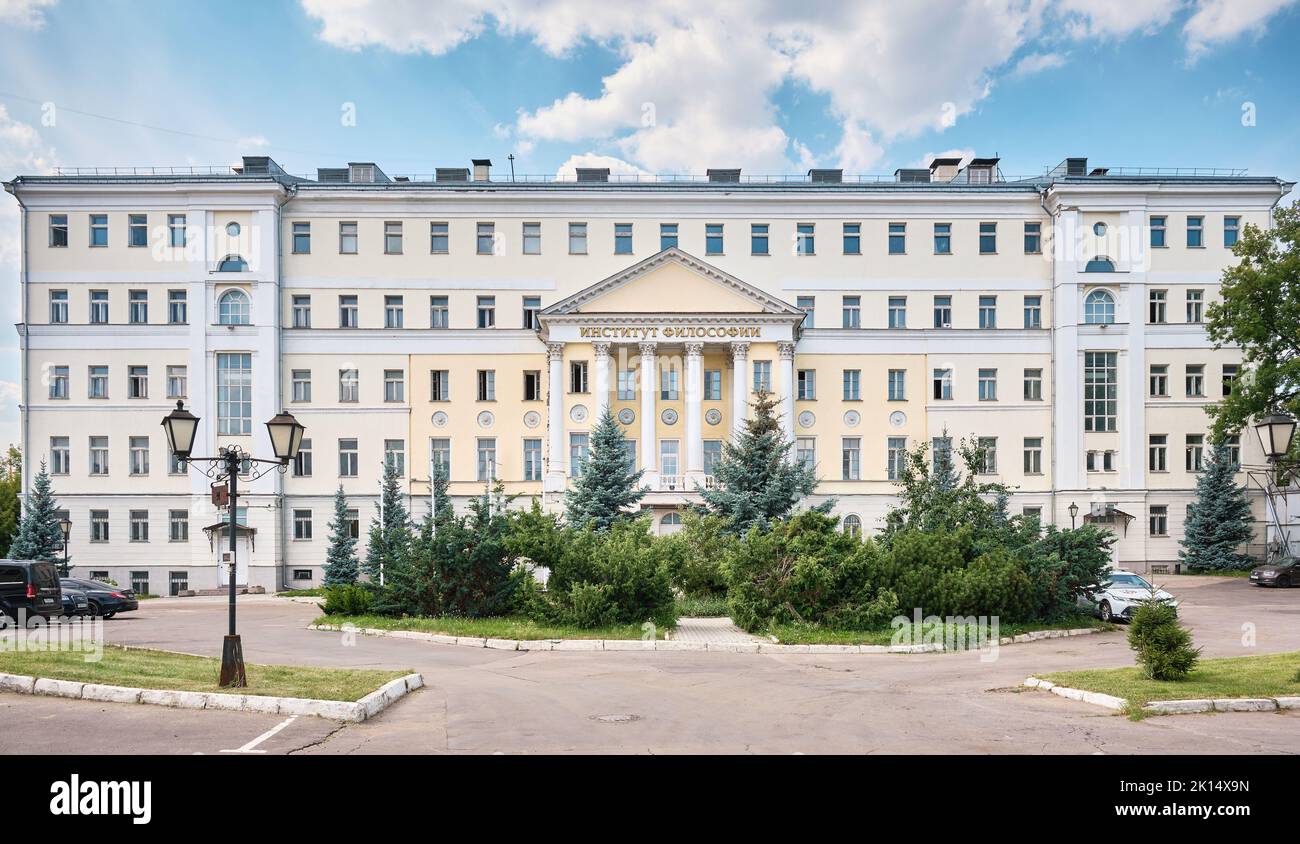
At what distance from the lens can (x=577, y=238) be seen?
48.4m

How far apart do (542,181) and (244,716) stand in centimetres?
4095

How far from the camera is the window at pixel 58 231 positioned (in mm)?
46406

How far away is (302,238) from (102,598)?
77.4ft

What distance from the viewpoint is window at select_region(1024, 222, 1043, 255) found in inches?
1903

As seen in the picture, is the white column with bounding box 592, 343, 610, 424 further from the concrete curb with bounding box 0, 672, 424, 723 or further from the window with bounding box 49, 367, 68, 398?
the concrete curb with bounding box 0, 672, 424, 723

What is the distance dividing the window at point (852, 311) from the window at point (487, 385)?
1831cm

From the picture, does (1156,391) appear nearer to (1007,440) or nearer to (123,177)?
(1007,440)

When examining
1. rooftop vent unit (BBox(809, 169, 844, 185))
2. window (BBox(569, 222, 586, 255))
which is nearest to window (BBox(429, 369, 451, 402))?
window (BBox(569, 222, 586, 255))

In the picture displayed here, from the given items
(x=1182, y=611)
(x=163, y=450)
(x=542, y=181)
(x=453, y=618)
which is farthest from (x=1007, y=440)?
(x=163, y=450)

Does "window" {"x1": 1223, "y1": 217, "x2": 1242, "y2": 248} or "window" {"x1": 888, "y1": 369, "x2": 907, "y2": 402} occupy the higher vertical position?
"window" {"x1": 1223, "y1": 217, "x2": 1242, "y2": 248}

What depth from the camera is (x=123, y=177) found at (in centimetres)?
4625

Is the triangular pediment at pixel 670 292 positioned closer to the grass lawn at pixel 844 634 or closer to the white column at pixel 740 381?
the white column at pixel 740 381

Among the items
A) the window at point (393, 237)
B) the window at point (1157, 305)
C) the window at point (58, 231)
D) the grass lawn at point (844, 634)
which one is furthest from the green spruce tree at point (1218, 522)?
the window at point (58, 231)

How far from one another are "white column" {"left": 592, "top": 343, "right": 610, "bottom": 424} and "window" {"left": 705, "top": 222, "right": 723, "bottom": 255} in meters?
7.89
